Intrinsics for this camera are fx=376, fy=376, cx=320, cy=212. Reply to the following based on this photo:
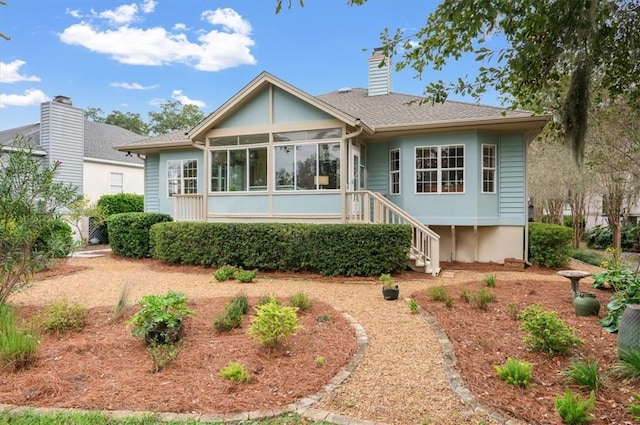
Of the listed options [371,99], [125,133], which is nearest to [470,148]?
[371,99]

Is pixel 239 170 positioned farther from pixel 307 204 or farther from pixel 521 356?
pixel 521 356

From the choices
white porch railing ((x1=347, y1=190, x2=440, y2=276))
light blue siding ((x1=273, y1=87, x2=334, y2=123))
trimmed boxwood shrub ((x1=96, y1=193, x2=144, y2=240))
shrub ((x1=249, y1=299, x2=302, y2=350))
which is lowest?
shrub ((x1=249, y1=299, x2=302, y2=350))

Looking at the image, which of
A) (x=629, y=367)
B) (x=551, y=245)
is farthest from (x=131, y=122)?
(x=629, y=367)

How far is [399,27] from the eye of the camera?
15.8 ft

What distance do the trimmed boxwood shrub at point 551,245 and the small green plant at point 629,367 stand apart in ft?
24.3

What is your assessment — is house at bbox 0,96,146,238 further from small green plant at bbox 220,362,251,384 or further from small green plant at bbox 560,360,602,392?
small green plant at bbox 560,360,602,392

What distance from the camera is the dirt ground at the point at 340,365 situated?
10.1ft

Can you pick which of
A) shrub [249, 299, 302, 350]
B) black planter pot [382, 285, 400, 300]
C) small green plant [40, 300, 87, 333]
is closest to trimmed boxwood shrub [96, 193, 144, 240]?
small green plant [40, 300, 87, 333]

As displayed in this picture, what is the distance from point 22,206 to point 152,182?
10455 mm

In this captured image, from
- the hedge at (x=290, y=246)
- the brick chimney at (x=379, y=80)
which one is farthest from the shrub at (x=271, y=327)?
the brick chimney at (x=379, y=80)

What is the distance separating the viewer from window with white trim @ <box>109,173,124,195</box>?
20062mm

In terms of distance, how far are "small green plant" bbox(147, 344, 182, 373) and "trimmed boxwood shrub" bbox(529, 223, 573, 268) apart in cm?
978

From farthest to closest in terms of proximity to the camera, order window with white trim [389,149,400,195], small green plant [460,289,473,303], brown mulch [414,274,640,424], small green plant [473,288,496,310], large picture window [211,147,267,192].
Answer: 1. window with white trim [389,149,400,195]
2. large picture window [211,147,267,192]
3. small green plant [460,289,473,303]
4. small green plant [473,288,496,310]
5. brown mulch [414,274,640,424]

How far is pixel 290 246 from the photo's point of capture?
31.7ft
